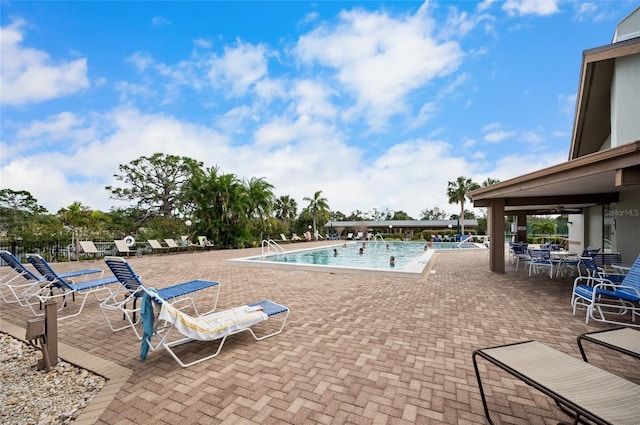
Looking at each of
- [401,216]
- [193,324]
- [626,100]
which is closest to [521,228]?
[626,100]

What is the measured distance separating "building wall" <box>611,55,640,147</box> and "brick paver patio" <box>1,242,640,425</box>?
476 cm

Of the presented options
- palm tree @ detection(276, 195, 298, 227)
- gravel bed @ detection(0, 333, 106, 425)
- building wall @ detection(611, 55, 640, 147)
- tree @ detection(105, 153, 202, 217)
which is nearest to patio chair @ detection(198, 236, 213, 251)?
tree @ detection(105, 153, 202, 217)

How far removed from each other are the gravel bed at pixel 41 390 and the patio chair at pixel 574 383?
349 cm

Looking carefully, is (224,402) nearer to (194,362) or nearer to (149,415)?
(149,415)

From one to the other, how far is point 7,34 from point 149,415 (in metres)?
12.4

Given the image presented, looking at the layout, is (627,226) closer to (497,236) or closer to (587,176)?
(497,236)

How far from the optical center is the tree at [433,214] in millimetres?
61938

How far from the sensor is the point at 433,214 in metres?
62.9

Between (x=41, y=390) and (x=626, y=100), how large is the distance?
12.7 m

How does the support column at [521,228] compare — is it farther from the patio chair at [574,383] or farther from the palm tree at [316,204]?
the palm tree at [316,204]

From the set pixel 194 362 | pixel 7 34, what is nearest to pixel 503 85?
pixel 194 362

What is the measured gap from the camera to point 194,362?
3.22 m

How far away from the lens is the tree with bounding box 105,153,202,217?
30.3 metres

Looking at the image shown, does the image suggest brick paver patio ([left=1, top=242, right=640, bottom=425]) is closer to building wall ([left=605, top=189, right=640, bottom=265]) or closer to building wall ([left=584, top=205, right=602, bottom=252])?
building wall ([left=605, top=189, right=640, bottom=265])
